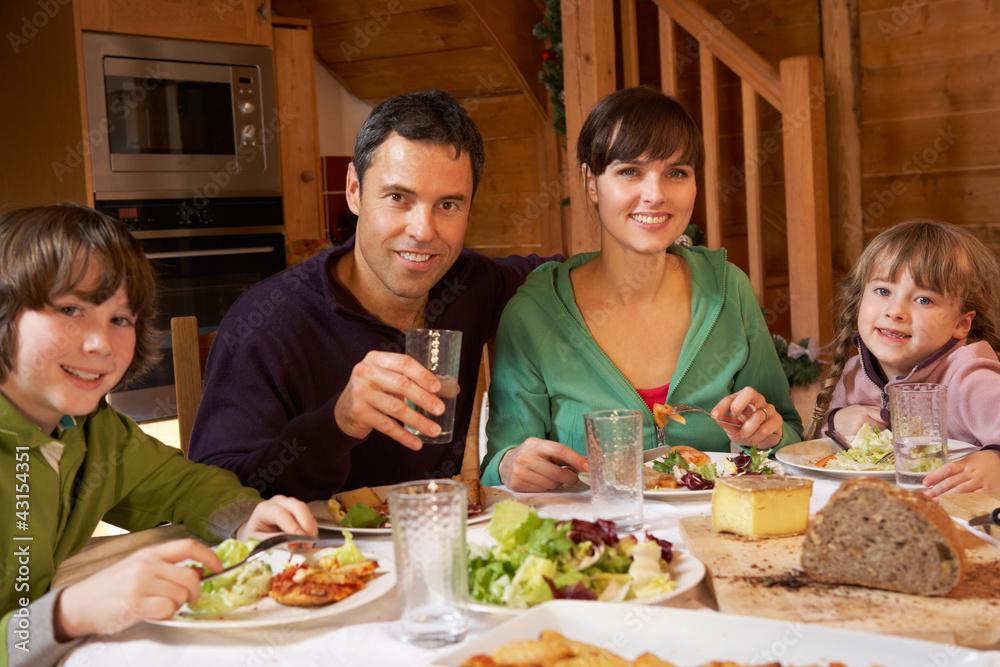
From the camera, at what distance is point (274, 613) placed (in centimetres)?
103

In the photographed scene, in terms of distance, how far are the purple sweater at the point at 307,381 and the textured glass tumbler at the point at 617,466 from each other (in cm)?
42

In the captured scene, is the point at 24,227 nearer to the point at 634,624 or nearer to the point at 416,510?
the point at 416,510

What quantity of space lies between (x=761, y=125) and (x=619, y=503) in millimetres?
3523

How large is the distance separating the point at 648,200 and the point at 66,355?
3.67 feet

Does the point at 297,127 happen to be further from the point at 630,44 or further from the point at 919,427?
the point at 919,427

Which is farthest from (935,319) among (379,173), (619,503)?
(379,173)

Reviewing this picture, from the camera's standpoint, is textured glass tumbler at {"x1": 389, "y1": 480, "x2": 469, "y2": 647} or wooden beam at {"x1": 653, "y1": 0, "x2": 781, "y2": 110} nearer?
textured glass tumbler at {"x1": 389, "y1": 480, "x2": 469, "y2": 647}

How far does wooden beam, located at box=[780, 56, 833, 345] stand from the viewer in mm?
3424

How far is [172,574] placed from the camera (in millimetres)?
990

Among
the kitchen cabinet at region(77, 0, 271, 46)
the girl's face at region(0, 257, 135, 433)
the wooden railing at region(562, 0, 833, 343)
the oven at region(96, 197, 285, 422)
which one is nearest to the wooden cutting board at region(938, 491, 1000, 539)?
the girl's face at region(0, 257, 135, 433)

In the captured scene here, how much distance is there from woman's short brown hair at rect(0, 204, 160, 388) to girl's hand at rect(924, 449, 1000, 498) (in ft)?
3.85

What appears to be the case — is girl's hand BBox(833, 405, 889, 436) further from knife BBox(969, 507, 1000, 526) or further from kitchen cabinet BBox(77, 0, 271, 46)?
kitchen cabinet BBox(77, 0, 271, 46)

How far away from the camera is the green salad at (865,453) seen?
1.53 m

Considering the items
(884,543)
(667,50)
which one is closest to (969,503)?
(884,543)
